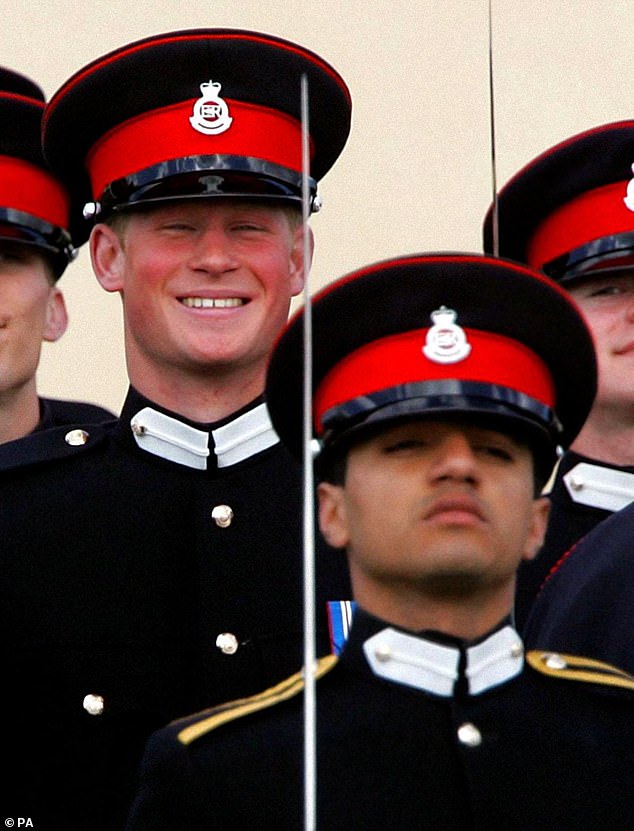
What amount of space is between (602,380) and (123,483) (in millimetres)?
828

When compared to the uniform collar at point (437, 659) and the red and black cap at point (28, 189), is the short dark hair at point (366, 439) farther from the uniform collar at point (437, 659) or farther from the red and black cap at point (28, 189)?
the red and black cap at point (28, 189)

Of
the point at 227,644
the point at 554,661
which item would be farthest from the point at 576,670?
the point at 227,644

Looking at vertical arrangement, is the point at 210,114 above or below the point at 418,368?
above

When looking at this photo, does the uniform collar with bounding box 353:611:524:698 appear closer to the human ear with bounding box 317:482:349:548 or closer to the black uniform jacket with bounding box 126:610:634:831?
the black uniform jacket with bounding box 126:610:634:831

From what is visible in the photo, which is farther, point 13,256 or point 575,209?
point 13,256

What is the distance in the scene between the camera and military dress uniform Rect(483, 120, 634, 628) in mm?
5227

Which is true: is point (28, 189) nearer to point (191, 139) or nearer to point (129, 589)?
point (191, 139)

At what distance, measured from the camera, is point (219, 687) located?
4723mm

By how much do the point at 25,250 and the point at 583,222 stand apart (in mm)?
973

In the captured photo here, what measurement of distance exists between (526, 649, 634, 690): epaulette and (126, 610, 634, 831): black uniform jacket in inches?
1.0

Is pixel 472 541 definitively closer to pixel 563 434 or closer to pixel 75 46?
pixel 563 434

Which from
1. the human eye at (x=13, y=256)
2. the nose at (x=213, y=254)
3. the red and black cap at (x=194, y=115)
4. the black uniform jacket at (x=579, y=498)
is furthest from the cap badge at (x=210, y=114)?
the black uniform jacket at (x=579, y=498)

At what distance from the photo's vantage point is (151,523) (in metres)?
4.89

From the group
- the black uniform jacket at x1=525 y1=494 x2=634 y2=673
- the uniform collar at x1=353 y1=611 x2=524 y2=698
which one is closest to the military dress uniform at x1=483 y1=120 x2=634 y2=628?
the black uniform jacket at x1=525 y1=494 x2=634 y2=673
